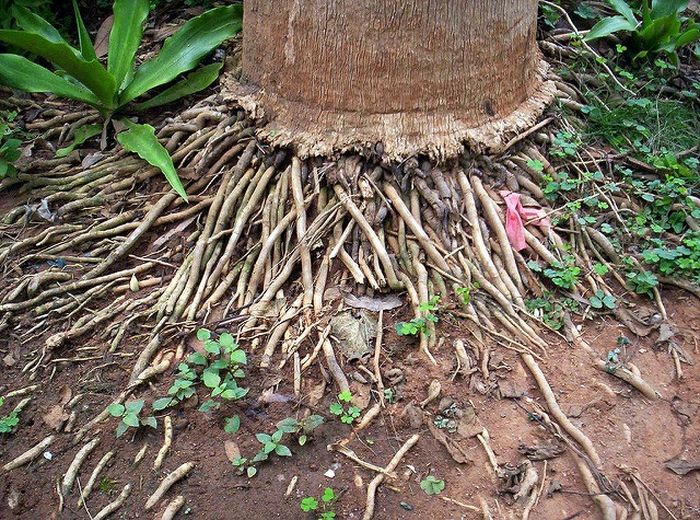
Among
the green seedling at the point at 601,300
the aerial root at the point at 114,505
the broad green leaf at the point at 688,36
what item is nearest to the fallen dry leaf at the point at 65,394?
the aerial root at the point at 114,505

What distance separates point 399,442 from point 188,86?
6.88 feet

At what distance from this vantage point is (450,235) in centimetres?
289

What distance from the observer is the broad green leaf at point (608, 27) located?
3670 mm

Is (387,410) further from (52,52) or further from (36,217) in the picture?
(52,52)

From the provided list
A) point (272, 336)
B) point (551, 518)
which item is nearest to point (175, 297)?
point (272, 336)

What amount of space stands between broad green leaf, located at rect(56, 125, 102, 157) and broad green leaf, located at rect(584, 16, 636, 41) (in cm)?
260

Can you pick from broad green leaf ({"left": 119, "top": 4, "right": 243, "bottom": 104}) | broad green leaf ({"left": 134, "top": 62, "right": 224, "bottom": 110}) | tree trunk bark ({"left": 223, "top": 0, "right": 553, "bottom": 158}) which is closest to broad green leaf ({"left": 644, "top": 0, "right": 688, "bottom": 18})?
tree trunk bark ({"left": 223, "top": 0, "right": 553, "bottom": 158})

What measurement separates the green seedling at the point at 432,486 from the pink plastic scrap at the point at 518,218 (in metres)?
1.06

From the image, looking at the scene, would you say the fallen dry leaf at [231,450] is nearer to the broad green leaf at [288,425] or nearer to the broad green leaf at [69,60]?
the broad green leaf at [288,425]

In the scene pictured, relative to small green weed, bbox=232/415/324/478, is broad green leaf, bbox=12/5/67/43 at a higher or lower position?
higher

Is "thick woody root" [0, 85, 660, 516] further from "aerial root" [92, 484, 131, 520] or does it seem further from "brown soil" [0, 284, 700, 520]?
"aerial root" [92, 484, 131, 520]

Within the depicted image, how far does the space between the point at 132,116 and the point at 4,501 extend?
194 cm

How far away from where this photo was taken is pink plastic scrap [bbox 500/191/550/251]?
2916 millimetres

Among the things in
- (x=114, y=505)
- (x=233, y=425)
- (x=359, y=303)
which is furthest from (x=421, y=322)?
(x=114, y=505)
